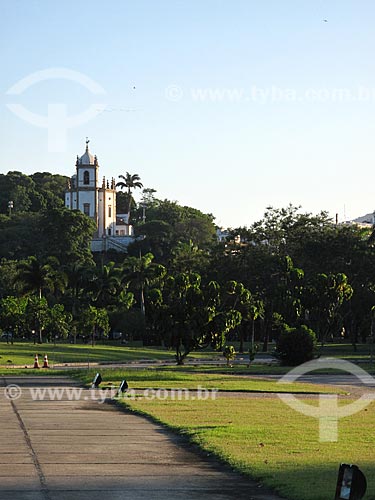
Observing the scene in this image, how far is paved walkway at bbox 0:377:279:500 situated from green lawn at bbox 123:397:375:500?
43cm

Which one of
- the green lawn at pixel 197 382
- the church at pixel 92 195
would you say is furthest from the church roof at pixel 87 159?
the green lawn at pixel 197 382

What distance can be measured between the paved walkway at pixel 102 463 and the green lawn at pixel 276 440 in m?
0.43

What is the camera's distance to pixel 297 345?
2242 inches

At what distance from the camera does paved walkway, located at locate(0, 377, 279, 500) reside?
14352 millimetres

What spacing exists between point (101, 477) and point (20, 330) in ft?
231

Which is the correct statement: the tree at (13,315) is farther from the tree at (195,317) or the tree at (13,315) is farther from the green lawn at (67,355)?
the tree at (195,317)

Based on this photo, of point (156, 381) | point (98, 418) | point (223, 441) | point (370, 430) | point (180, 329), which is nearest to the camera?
point (223, 441)

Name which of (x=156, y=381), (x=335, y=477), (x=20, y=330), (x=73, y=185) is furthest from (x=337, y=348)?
(x=73, y=185)

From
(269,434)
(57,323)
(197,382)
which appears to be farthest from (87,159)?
(269,434)

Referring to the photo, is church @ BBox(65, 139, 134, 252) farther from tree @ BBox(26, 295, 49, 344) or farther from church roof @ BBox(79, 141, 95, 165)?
tree @ BBox(26, 295, 49, 344)

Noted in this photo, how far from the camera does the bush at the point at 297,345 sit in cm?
5672

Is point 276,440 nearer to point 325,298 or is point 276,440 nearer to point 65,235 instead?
point 325,298

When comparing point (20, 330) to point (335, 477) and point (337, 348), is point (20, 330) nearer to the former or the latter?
point (337, 348)

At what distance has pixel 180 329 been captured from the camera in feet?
185
